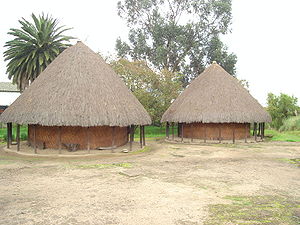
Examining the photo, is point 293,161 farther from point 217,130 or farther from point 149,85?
point 149,85

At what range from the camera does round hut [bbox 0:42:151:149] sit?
49.4ft

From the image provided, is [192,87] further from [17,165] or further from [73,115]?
[17,165]

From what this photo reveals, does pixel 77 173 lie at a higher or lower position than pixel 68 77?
lower

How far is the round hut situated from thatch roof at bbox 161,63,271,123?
5932 mm

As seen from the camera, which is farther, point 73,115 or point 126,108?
point 126,108

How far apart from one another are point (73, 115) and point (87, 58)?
15.6 ft

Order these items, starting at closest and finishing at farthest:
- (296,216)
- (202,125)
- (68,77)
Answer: (296,216) → (68,77) → (202,125)

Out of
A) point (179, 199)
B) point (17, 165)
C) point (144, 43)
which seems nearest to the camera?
point (179, 199)

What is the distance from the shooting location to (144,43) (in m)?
40.6

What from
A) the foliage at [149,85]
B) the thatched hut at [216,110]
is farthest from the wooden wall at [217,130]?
the foliage at [149,85]

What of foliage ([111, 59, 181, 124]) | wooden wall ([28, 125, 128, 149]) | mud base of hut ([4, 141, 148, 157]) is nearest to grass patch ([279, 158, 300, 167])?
mud base of hut ([4, 141, 148, 157])

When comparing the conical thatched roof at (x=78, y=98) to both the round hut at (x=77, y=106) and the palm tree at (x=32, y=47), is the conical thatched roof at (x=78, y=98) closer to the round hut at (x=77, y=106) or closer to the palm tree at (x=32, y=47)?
the round hut at (x=77, y=106)

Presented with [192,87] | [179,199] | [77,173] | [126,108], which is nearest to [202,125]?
[192,87]

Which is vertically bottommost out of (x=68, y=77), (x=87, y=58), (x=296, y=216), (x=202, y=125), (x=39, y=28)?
(x=296, y=216)
